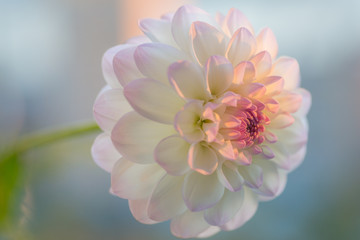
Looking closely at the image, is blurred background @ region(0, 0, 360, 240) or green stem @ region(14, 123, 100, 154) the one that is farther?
blurred background @ region(0, 0, 360, 240)

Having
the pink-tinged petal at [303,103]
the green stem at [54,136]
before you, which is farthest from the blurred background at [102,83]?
the pink-tinged petal at [303,103]

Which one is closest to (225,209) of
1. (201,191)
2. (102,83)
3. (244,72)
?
(201,191)

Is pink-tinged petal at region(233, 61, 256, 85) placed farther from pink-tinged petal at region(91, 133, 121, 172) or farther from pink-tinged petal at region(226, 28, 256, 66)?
pink-tinged petal at region(91, 133, 121, 172)

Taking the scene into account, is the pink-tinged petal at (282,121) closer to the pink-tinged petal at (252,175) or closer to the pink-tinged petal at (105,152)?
the pink-tinged petal at (252,175)

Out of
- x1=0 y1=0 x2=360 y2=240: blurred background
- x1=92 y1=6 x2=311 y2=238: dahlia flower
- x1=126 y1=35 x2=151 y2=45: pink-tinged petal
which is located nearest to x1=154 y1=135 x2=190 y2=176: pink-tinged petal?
x1=92 y1=6 x2=311 y2=238: dahlia flower

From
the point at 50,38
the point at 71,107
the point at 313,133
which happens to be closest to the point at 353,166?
the point at 313,133

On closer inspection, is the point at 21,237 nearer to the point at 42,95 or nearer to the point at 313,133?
the point at 42,95
